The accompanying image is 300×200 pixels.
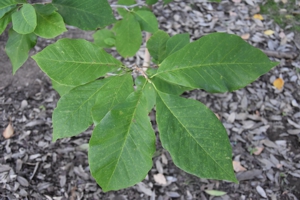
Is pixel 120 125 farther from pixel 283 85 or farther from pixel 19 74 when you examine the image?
pixel 283 85

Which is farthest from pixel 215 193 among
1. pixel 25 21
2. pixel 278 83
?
pixel 25 21

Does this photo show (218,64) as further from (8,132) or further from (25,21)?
(8,132)

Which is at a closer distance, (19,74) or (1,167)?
(1,167)

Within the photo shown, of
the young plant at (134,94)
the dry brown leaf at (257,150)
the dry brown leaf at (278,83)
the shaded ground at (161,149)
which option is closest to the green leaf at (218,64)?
the young plant at (134,94)

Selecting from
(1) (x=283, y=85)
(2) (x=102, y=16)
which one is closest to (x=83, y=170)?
(2) (x=102, y=16)

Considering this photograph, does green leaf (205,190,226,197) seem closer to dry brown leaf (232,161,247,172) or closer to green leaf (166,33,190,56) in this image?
dry brown leaf (232,161,247,172)

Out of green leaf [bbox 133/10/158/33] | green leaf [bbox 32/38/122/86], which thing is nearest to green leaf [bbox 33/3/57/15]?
green leaf [bbox 32/38/122/86]
